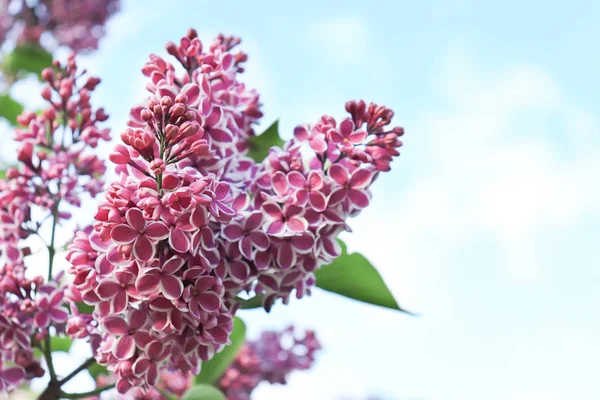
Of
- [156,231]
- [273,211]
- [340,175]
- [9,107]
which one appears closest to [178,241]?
[156,231]

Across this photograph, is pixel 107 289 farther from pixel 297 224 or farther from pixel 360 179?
pixel 360 179

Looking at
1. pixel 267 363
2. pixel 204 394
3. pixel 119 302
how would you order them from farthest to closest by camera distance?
pixel 267 363 < pixel 204 394 < pixel 119 302

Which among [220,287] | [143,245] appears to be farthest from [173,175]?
[220,287]

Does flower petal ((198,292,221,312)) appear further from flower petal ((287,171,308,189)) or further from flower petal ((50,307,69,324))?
flower petal ((50,307,69,324))

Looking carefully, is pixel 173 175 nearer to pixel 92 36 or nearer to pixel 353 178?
pixel 353 178

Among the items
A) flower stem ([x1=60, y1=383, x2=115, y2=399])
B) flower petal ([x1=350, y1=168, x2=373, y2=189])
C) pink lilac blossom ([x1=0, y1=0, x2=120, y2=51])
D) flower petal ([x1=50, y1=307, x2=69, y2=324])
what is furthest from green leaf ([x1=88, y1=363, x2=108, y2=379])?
pink lilac blossom ([x1=0, y1=0, x2=120, y2=51])

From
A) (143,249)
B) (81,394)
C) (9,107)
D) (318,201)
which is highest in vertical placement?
(9,107)

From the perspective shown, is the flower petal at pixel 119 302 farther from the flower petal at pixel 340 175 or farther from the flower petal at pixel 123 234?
the flower petal at pixel 340 175

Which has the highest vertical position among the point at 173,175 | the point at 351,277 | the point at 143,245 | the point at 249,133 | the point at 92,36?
the point at 92,36
